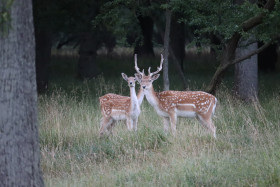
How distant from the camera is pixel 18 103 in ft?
17.7

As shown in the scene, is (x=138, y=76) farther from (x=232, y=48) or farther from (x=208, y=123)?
(x=232, y=48)

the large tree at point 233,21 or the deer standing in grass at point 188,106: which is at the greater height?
the large tree at point 233,21

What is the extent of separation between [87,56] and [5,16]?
16.3m

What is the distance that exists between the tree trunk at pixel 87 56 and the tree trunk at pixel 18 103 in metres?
15.4

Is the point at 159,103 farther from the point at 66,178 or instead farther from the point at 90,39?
the point at 90,39

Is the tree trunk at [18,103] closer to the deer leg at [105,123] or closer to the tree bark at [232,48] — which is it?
the deer leg at [105,123]

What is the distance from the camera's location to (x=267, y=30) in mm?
10008

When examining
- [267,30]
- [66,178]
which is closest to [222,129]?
[267,30]

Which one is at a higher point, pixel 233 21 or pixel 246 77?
pixel 233 21

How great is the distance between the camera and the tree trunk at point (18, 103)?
5.37 m

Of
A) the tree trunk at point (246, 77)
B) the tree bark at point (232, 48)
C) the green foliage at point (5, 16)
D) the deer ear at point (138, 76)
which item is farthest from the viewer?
the tree trunk at point (246, 77)

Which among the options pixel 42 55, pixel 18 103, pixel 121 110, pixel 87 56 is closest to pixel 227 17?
pixel 121 110

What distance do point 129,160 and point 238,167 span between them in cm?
→ 166

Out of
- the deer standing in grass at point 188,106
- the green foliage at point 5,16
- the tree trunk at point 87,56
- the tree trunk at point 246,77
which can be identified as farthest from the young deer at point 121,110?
the tree trunk at point 87,56
